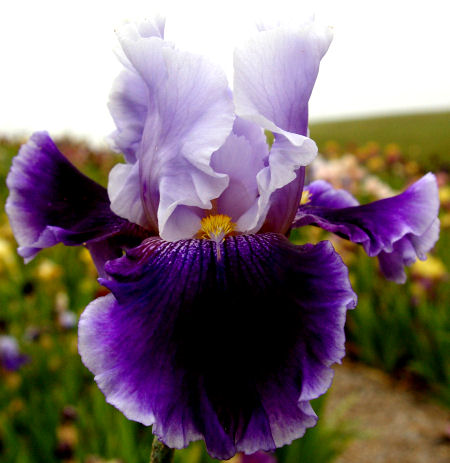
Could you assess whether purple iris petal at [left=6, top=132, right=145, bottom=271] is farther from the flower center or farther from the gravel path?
the gravel path

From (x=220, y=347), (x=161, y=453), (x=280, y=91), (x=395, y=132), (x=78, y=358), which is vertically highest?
(x=280, y=91)

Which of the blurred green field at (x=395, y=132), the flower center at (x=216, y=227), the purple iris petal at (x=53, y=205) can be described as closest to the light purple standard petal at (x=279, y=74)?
the flower center at (x=216, y=227)

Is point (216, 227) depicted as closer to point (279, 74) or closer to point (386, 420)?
point (279, 74)

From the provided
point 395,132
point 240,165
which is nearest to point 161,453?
point 240,165

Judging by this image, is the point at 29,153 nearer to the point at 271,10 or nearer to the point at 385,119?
the point at 271,10

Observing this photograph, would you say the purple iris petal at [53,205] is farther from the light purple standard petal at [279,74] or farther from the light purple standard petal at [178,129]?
the light purple standard petal at [279,74]

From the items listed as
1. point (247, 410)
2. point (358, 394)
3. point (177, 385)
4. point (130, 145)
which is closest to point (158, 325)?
point (177, 385)

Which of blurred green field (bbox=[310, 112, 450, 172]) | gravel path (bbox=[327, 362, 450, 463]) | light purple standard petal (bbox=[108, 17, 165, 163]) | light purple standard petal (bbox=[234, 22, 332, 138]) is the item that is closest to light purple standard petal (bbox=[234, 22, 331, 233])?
light purple standard petal (bbox=[234, 22, 332, 138])
